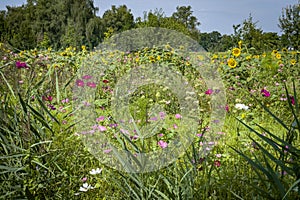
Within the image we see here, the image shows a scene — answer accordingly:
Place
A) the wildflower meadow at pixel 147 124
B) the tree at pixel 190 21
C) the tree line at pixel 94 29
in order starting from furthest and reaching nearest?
the tree at pixel 190 21, the tree line at pixel 94 29, the wildflower meadow at pixel 147 124

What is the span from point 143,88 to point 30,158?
210 cm

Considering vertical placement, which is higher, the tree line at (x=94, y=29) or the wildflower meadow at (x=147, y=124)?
the tree line at (x=94, y=29)

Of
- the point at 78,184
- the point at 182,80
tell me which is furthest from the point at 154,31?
the point at 78,184

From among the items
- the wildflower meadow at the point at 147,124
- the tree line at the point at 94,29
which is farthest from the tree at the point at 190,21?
the wildflower meadow at the point at 147,124

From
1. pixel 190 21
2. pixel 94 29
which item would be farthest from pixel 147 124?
pixel 190 21

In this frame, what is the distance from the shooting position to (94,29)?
21.0 feet

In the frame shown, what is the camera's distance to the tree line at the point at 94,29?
2759 mm

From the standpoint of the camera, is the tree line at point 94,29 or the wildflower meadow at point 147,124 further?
the tree line at point 94,29

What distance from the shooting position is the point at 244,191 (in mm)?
1242

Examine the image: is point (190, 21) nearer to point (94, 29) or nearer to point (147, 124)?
point (94, 29)

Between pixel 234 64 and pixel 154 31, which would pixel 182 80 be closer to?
pixel 234 64

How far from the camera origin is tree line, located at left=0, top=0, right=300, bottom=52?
2.76 meters

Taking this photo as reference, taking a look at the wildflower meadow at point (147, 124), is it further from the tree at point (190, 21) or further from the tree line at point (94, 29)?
the tree at point (190, 21)

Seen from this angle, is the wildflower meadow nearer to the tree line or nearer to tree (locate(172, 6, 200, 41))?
the tree line
